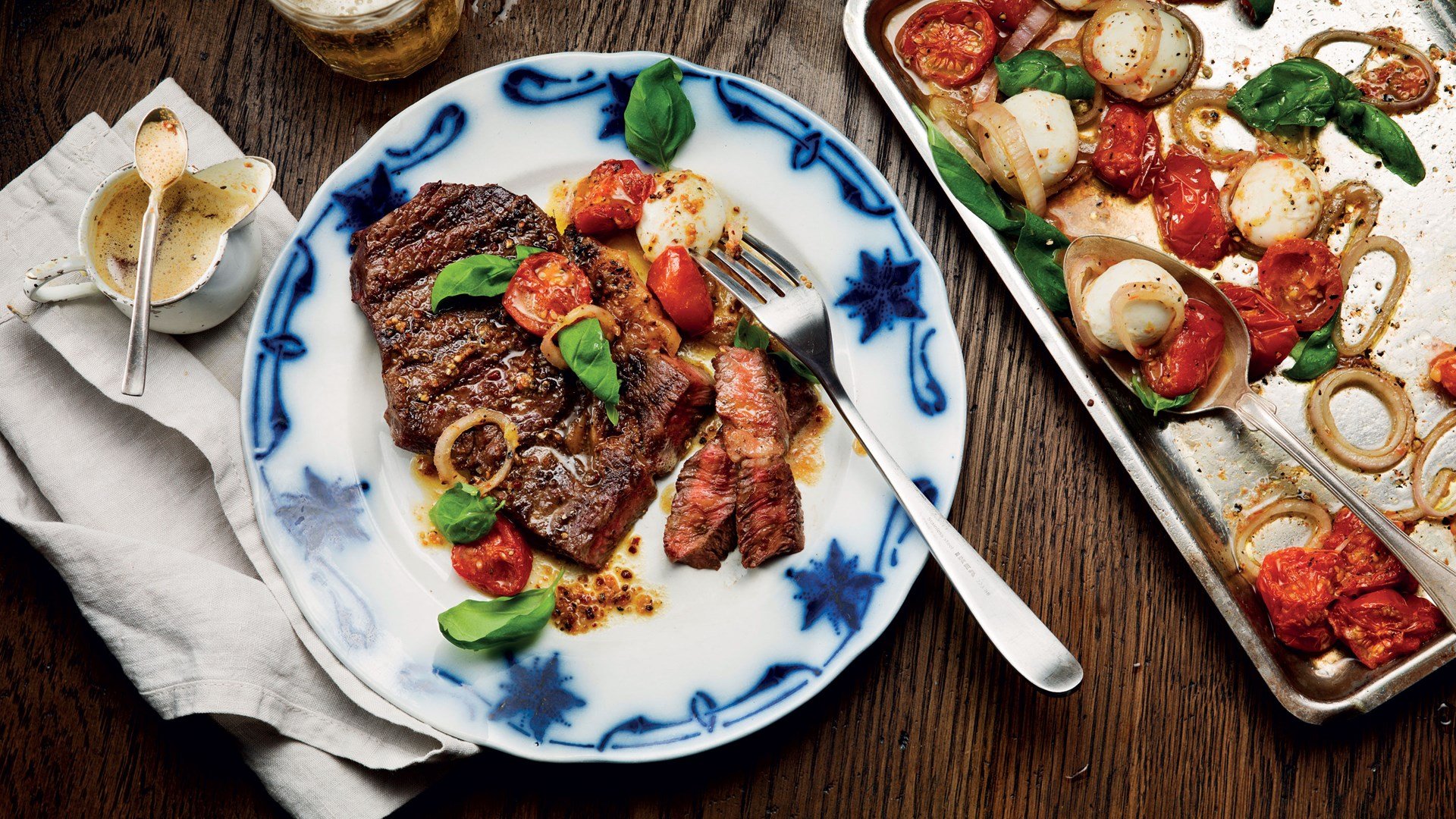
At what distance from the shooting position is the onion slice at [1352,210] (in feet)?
12.7

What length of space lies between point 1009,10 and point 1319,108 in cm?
139

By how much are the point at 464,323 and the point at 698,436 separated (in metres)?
1.07

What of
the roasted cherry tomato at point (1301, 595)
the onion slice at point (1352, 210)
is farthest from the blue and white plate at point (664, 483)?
the onion slice at point (1352, 210)

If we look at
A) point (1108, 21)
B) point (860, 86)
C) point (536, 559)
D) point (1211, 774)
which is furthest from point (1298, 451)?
point (536, 559)

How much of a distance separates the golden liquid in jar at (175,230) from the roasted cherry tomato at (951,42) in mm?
2897

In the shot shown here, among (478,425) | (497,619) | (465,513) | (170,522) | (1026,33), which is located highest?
(1026,33)

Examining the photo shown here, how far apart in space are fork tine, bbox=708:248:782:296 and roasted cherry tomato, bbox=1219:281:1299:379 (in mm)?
1895

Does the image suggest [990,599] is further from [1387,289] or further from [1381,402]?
[1387,289]

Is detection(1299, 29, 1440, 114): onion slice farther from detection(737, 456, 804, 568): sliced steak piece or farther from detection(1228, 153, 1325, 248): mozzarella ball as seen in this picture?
detection(737, 456, 804, 568): sliced steak piece

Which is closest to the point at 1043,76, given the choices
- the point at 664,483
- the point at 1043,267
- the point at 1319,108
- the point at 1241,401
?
the point at 1043,267

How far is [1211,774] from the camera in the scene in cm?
377

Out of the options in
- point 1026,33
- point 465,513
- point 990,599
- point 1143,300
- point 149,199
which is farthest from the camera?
point 1026,33

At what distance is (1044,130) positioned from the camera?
3.70 metres

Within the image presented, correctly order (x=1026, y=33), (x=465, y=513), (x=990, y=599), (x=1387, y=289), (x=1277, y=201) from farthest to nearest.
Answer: (x=1026, y=33)
(x=1387, y=289)
(x=1277, y=201)
(x=465, y=513)
(x=990, y=599)
